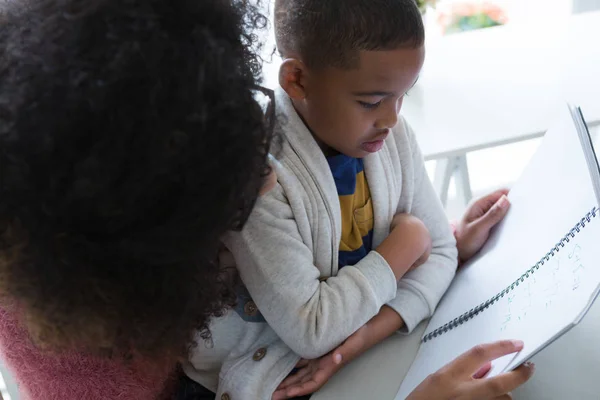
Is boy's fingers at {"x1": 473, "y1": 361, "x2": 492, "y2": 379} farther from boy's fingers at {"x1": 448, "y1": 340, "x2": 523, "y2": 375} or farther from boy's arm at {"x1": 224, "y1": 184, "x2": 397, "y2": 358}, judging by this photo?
boy's arm at {"x1": 224, "y1": 184, "x2": 397, "y2": 358}

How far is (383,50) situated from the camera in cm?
76

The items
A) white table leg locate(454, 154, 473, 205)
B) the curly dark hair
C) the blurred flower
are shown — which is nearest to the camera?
the curly dark hair

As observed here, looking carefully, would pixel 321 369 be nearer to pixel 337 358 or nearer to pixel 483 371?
pixel 337 358

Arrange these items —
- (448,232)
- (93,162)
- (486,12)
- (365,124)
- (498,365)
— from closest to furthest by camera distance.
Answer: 1. (93,162)
2. (498,365)
3. (365,124)
4. (448,232)
5. (486,12)

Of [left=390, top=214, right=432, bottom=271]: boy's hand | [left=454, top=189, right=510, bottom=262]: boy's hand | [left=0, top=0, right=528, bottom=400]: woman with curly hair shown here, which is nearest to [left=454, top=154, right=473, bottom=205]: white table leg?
[left=454, top=189, right=510, bottom=262]: boy's hand

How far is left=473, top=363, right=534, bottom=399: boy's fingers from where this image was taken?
664 millimetres

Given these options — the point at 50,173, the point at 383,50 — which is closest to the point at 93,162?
the point at 50,173

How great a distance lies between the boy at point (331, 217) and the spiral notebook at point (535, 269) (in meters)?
0.06

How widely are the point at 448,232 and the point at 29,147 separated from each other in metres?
0.61

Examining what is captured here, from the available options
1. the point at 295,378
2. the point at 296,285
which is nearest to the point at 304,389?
the point at 295,378

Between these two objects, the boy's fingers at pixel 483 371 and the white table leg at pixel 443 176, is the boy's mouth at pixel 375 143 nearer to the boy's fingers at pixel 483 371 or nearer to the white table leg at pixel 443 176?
the boy's fingers at pixel 483 371

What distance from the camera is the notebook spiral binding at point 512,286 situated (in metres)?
0.66

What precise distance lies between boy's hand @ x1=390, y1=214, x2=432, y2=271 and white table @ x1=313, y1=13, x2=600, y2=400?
9 centimetres

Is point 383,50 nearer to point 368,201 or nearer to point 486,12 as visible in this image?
point 368,201
